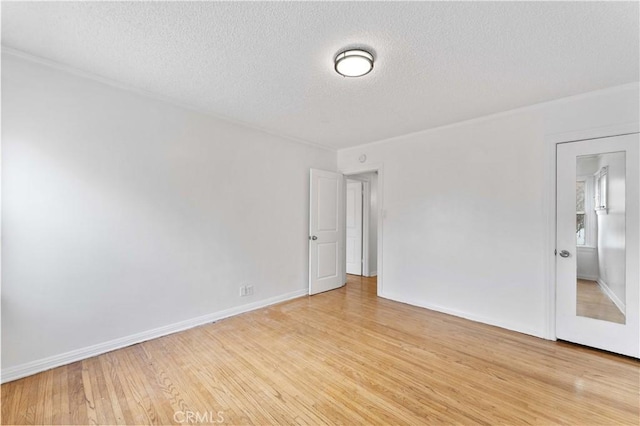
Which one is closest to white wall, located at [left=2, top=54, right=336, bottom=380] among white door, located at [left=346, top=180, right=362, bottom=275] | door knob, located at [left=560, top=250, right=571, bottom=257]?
white door, located at [left=346, top=180, right=362, bottom=275]

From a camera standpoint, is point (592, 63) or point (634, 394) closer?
point (634, 394)

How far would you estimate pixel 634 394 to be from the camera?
1.98 m

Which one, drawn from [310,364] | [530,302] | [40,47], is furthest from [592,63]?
[40,47]

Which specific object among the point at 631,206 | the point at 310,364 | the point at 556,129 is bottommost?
the point at 310,364

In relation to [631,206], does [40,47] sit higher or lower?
higher

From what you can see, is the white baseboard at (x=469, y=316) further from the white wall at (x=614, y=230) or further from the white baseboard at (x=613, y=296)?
the white wall at (x=614, y=230)

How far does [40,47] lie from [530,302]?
16.3 ft

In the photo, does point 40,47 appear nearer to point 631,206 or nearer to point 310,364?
point 310,364

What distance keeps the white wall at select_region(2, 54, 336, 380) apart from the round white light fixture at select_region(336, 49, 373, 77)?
6.21ft

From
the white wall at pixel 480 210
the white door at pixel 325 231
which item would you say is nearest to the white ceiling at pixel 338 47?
the white wall at pixel 480 210

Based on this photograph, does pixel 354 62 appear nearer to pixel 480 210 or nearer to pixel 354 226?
pixel 480 210

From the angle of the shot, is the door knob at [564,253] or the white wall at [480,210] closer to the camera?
the door knob at [564,253]

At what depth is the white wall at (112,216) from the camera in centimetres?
215

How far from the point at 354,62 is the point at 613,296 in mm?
3185
